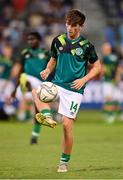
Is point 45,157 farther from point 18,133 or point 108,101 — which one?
point 108,101

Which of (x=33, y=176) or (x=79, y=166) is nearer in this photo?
(x=33, y=176)

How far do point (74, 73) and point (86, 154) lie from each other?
3412 mm

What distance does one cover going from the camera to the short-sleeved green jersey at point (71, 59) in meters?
12.8

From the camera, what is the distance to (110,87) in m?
27.7

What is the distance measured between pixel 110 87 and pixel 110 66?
721 millimetres

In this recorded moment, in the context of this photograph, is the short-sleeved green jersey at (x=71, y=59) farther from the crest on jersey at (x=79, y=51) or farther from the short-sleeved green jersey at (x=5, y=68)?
the short-sleeved green jersey at (x=5, y=68)

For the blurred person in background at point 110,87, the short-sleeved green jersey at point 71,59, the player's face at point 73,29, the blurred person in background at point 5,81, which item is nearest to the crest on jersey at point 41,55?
the short-sleeved green jersey at point 71,59

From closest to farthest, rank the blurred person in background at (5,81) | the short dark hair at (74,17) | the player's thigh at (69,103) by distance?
1. the short dark hair at (74,17)
2. the player's thigh at (69,103)
3. the blurred person in background at (5,81)

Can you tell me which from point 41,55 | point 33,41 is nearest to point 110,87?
point 41,55

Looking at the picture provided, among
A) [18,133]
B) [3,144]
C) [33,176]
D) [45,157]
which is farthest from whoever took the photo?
[18,133]

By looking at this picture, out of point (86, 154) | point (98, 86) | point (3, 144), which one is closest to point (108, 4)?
point (98, 86)

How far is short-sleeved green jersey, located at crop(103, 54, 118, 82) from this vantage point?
2758cm

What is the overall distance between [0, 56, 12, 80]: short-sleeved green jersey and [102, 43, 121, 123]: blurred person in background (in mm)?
3273

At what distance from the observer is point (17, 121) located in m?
27.4
